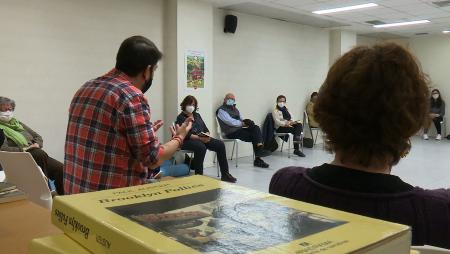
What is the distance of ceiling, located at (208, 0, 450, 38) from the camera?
6.41m

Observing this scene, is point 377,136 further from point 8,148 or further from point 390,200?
point 8,148

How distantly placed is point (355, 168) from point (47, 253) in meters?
0.66

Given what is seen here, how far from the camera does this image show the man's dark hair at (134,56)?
65.9 inches

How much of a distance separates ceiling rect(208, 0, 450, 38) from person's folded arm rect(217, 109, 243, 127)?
5.74 feet

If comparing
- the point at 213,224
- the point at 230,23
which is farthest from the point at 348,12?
the point at 213,224

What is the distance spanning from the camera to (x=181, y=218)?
1.76 ft

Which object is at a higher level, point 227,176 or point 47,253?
point 47,253

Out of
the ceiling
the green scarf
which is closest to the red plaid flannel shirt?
the green scarf

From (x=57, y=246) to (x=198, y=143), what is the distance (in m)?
4.91

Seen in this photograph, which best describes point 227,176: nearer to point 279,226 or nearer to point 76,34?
point 76,34

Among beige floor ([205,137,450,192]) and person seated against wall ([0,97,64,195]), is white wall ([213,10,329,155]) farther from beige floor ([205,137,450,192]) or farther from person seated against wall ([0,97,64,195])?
person seated against wall ([0,97,64,195])

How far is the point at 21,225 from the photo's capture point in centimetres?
147

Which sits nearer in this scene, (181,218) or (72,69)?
(181,218)

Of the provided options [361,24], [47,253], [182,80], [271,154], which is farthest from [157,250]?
[361,24]
